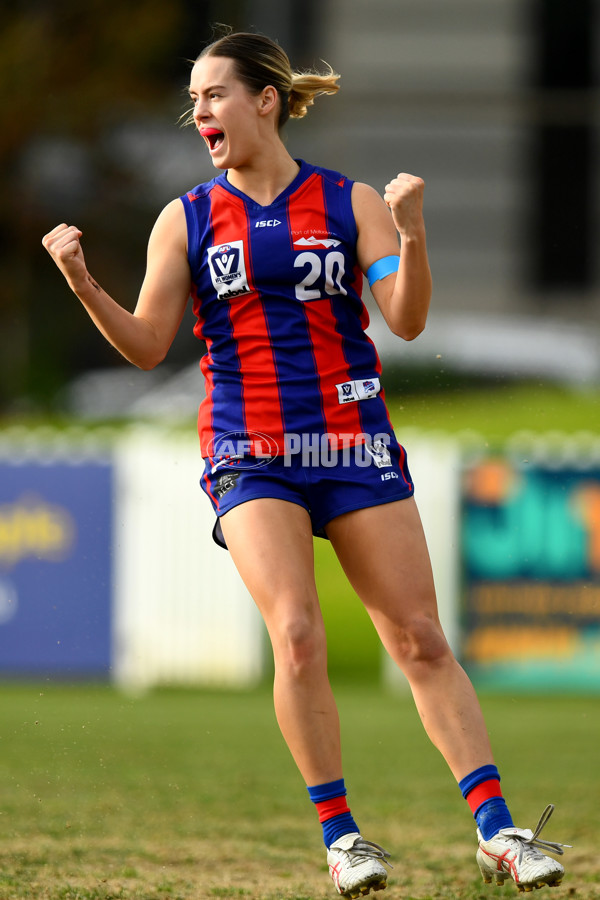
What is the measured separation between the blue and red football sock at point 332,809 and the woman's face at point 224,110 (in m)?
1.53

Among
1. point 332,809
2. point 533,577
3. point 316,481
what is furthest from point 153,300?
point 533,577

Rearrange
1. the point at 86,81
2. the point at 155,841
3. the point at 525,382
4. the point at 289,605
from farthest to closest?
the point at 86,81, the point at 525,382, the point at 155,841, the point at 289,605

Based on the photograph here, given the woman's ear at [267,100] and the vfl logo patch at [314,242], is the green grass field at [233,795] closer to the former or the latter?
→ the vfl logo patch at [314,242]

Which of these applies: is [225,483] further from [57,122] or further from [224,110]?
[57,122]

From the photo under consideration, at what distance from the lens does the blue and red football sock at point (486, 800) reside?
3150mm

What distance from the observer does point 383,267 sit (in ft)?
10.8

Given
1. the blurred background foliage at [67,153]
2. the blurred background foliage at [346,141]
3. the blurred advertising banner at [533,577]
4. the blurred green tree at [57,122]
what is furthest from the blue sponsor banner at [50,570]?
the blurred background foliage at [67,153]

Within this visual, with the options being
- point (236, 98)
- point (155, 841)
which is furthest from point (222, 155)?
point (155, 841)

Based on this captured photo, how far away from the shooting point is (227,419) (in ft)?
10.9

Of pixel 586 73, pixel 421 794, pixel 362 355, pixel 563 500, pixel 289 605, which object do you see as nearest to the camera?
pixel 289 605

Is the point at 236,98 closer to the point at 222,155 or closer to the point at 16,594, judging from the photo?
the point at 222,155

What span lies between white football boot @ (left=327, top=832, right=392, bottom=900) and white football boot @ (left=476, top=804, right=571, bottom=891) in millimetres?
248

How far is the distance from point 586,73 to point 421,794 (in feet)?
48.7

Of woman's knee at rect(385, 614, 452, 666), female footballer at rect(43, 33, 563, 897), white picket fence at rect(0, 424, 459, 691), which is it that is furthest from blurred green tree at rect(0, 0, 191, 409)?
woman's knee at rect(385, 614, 452, 666)
